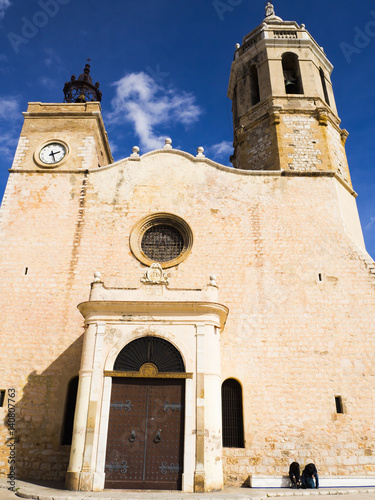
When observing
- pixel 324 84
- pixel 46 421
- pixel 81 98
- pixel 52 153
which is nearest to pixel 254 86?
pixel 324 84

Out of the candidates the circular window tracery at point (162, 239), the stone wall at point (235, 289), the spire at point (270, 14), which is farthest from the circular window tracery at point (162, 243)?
the spire at point (270, 14)

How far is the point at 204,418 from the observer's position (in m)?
8.53

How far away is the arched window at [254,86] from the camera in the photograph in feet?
55.5

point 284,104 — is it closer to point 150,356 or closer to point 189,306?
point 189,306

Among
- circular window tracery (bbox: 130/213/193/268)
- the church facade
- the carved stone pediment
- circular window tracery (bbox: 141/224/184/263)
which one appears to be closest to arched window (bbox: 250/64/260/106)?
the church facade

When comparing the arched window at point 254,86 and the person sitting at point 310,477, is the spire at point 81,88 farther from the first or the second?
the person sitting at point 310,477

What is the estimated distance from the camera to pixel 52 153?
46.8 ft

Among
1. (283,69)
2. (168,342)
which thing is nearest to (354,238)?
(168,342)

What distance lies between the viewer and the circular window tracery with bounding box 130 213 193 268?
1257 cm

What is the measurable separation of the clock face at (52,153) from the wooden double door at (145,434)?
865 cm

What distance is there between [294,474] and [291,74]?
50.8 feet

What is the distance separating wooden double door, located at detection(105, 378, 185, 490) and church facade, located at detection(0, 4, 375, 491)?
30mm

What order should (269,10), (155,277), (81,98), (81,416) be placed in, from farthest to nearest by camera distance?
1. (269,10)
2. (81,98)
3. (155,277)
4. (81,416)

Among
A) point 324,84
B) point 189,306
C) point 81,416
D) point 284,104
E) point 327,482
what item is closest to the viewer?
point 81,416
